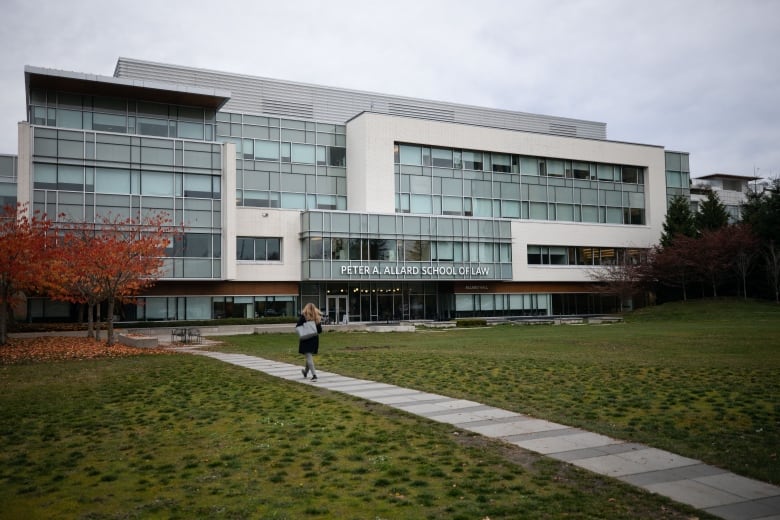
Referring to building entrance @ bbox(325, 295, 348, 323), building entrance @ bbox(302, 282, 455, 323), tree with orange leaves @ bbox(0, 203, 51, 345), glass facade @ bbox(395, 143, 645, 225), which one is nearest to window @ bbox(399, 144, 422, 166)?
glass facade @ bbox(395, 143, 645, 225)

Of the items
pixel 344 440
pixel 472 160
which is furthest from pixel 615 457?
pixel 472 160

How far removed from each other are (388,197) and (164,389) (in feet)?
142

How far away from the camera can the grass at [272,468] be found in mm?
6551

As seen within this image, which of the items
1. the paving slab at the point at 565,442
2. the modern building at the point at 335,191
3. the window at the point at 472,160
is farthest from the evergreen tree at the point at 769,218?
the paving slab at the point at 565,442

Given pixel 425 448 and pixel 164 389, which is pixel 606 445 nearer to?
pixel 425 448

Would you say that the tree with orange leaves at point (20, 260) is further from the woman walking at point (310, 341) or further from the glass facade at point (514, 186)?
the glass facade at point (514, 186)

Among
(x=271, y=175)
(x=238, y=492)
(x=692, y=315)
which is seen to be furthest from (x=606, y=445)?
(x=271, y=175)

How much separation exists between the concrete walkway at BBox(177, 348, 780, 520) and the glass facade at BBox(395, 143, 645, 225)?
4716 centimetres

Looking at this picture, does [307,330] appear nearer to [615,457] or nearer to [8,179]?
[615,457]

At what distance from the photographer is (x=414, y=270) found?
2191 inches

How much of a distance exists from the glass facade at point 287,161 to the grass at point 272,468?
43.0 meters

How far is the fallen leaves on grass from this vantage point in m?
24.8

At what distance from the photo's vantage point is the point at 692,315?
49969 mm

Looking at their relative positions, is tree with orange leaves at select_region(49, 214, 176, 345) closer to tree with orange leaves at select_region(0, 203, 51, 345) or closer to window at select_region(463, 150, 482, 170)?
tree with orange leaves at select_region(0, 203, 51, 345)
